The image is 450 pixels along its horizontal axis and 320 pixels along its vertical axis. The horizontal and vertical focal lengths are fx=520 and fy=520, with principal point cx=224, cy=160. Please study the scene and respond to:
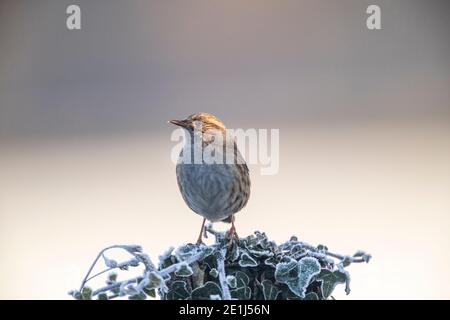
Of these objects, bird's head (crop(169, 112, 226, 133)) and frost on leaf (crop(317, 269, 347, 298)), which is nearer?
frost on leaf (crop(317, 269, 347, 298))

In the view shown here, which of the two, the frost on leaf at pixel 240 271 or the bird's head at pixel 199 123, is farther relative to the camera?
the bird's head at pixel 199 123

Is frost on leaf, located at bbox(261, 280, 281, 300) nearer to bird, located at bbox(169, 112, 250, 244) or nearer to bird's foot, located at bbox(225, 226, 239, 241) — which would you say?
bird's foot, located at bbox(225, 226, 239, 241)

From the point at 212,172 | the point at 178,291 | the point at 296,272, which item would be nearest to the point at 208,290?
the point at 178,291

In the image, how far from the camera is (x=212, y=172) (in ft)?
3.93

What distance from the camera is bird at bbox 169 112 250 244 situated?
46.4 inches

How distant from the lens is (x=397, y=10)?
5.01ft

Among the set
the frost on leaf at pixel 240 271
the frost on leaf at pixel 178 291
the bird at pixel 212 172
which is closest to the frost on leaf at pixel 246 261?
the frost on leaf at pixel 240 271

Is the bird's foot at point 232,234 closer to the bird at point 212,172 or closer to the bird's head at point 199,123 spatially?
the bird at point 212,172

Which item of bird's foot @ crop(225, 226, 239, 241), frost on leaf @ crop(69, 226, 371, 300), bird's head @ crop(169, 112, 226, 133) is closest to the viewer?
frost on leaf @ crop(69, 226, 371, 300)

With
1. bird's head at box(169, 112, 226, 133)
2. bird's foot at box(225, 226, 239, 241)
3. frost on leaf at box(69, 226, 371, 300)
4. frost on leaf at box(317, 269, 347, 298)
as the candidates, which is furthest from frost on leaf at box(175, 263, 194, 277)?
bird's head at box(169, 112, 226, 133)

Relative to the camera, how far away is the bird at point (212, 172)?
1178 millimetres
